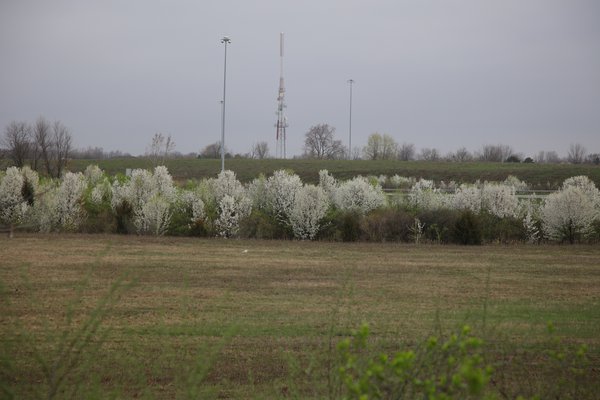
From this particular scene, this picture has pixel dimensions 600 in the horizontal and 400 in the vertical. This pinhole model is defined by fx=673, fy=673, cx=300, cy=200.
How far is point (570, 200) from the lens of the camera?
22.7m

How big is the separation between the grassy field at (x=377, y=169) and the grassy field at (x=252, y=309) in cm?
3377

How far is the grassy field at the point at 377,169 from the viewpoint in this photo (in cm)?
5353

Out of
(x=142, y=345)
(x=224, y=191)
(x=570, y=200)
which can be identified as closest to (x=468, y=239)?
(x=570, y=200)

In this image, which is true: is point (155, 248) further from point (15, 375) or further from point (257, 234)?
point (15, 375)

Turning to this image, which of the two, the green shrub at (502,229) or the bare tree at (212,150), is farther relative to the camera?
the bare tree at (212,150)

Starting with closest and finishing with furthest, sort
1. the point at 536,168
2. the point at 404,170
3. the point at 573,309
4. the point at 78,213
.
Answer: the point at 573,309 → the point at 78,213 → the point at 536,168 → the point at 404,170

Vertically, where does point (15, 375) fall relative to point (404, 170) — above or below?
below

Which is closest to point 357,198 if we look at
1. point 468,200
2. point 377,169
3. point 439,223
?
point 439,223

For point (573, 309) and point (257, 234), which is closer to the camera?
point (573, 309)

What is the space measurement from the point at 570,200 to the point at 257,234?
10.8 m

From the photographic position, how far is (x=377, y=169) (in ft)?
199

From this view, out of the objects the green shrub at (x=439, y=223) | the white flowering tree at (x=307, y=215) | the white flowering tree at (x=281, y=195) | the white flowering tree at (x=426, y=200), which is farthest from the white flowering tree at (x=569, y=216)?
the white flowering tree at (x=281, y=195)

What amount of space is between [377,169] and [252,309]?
50.6 meters

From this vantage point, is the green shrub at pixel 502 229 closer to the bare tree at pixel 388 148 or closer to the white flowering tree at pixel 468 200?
the white flowering tree at pixel 468 200
